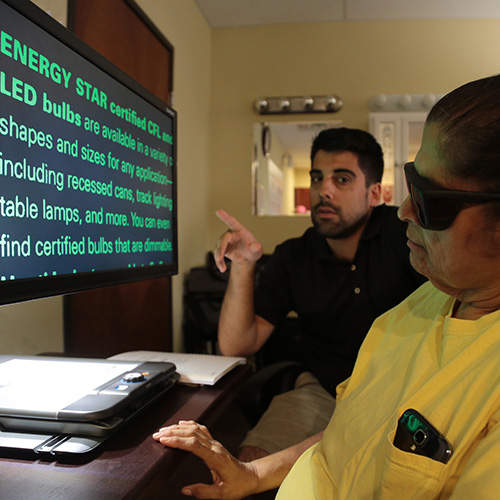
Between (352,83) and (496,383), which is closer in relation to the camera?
(496,383)

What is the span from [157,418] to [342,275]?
3.06 ft

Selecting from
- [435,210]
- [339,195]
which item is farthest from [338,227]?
[435,210]

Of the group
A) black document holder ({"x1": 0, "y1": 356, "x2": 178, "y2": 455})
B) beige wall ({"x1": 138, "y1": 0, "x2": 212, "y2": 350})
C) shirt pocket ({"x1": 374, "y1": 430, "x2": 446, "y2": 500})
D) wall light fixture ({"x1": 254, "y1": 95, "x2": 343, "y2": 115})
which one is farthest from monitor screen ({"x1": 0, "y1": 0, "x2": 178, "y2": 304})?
wall light fixture ({"x1": 254, "y1": 95, "x2": 343, "y2": 115})

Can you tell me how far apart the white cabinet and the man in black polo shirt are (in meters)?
1.38

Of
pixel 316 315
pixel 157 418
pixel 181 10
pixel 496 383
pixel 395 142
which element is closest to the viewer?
pixel 496 383

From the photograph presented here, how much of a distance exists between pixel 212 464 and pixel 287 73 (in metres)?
2.81

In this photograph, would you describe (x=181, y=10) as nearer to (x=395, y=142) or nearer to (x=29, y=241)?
(x=395, y=142)

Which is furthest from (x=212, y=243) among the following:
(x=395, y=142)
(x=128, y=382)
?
(x=128, y=382)

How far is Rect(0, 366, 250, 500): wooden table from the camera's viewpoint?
19.5 inches

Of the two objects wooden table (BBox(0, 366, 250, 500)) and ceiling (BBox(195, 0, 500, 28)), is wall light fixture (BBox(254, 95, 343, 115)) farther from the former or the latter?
wooden table (BBox(0, 366, 250, 500))

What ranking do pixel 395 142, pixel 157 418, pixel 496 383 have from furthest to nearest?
pixel 395 142 → pixel 157 418 → pixel 496 383

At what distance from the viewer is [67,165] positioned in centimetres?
Result: 76

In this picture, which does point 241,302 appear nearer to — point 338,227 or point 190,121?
point 338,227

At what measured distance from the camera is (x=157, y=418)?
2.39 ft
